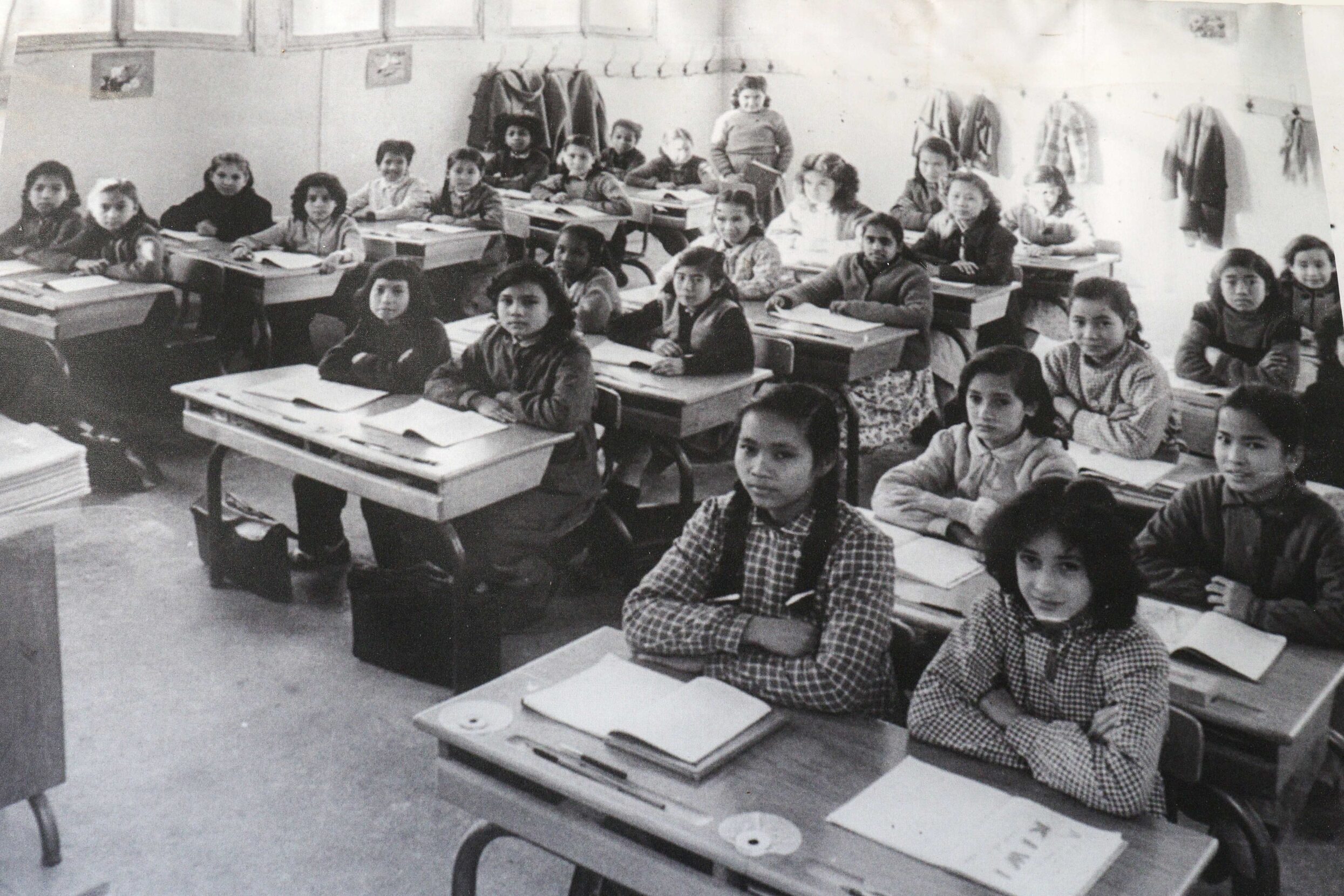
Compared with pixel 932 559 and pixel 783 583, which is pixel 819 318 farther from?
pixel 783 583

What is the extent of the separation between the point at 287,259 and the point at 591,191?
1004mm

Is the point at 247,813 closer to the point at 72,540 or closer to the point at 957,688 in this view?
the point at 72,540

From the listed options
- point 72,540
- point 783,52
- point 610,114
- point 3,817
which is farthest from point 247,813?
point 783,52

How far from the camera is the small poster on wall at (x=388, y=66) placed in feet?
7.85

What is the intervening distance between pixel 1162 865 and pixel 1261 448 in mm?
897

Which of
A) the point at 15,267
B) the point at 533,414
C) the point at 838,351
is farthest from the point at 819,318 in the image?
the point at 15,267

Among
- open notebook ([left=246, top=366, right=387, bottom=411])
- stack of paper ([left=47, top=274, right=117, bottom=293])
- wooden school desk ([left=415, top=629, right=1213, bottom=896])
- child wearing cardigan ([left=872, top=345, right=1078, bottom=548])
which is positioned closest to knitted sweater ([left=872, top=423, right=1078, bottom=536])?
child wearing cardigan ([left=872, top=345, right=1078, bottom=548])

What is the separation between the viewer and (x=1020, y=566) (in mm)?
1780

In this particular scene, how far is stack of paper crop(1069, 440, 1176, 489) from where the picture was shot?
234cm

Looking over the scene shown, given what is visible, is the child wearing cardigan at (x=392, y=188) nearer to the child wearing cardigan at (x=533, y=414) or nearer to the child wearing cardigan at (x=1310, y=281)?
the child wearing cardigan at (x=533, y=414)

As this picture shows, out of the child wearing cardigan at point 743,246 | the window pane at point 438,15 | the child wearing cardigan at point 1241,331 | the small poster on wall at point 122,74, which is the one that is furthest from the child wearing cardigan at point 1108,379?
the small poster on wall at point 122,74

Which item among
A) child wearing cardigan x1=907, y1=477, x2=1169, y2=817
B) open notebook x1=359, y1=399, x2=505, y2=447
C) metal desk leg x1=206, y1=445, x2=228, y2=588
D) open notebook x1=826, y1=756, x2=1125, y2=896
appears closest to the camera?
open notebook x1=826, y1=756, x2=1125, y2=896

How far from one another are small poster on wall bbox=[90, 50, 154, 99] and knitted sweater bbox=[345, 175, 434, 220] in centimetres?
49

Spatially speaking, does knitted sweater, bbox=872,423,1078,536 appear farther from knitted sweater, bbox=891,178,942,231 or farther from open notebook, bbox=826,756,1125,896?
open notebook, bbox=826,756,1125,896
